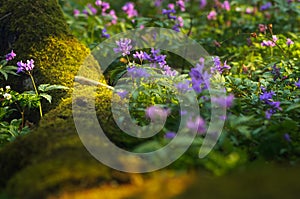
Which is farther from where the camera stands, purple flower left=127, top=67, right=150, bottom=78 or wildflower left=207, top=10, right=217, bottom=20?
wildflower left=207, top=10, right=217, bottom=20

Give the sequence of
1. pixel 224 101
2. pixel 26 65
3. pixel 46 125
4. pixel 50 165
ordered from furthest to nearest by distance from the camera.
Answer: pixel 26 65
pixel 46 125
pixel 224 101
pixel 50 165

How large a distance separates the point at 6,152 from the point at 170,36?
3.33 metres

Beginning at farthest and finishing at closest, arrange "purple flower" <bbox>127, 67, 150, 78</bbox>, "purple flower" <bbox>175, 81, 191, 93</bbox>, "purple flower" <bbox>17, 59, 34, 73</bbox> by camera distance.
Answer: "purple flower" <bbox>17, 59, 34, 73</bbox> < "purple flower" <bbox>127, 67, 150, 78</bbox> < "purple flower" <bbox>175, 81, 191, 93</bbox>

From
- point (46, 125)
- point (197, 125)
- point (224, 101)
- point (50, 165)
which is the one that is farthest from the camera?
Answer: point (46, 125)

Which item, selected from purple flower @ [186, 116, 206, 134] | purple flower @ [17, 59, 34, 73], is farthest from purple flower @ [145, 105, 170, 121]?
purple flower @ [17, 59, 34, 73]

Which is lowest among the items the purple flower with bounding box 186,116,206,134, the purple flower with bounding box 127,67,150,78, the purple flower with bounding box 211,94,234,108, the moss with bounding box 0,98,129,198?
the moss with bounding box 0,98,129,198

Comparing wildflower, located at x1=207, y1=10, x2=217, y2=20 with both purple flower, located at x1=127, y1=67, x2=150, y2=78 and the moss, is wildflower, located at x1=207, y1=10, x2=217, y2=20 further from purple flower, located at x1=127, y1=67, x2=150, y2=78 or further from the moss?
the moss

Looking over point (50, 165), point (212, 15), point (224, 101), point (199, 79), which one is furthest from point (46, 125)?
point (212, 15)

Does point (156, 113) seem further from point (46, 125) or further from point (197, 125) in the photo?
point (46, 125)

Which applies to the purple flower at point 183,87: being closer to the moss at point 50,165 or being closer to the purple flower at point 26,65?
the moss at point 50,165

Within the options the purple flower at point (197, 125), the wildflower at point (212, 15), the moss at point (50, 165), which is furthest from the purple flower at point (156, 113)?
the wildflower at point (212, 15)

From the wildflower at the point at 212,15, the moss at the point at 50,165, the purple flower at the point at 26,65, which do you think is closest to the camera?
the moss at the point at 50,165

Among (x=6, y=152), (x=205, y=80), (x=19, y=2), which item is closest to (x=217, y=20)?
(x=19, y=2)

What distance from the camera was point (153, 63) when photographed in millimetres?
4031
